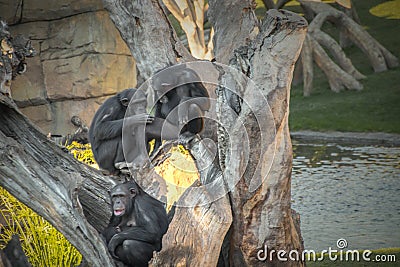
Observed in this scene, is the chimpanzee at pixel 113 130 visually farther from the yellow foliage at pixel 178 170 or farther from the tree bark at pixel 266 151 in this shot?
the tree bark at pixel 266 151

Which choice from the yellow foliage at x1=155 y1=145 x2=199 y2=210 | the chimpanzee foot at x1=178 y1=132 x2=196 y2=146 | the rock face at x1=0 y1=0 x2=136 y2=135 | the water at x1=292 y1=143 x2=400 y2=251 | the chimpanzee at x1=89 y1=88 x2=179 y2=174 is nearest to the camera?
the yellow foliage at x1=155 y1=145 x2=199 y2=210

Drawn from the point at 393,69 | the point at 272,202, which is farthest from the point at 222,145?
the point at 393,69

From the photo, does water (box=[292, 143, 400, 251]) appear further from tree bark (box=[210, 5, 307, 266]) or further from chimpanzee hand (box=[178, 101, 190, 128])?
tree bark (box=[210, 5, 307, 266])

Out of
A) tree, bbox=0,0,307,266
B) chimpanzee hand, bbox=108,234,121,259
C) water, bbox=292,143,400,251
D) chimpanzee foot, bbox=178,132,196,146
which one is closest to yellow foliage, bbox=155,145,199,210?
chimpanzee foot, bbox=178,132,196,146

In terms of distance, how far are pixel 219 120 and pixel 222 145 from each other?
0.54 ft

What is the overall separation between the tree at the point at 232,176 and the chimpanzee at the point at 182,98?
0.85 meters

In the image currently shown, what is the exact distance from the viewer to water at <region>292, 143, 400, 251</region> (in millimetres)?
6379

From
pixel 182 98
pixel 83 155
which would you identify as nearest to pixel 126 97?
pixel 182 98

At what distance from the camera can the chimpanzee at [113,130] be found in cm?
550

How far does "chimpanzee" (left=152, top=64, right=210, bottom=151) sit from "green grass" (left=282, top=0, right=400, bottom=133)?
258 inches

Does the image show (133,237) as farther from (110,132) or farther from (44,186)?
(110,132)

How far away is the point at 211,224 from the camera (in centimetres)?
413

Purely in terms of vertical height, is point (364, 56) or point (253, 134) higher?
point (253, 134)

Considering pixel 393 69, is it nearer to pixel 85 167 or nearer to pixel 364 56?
pixel 364 56
